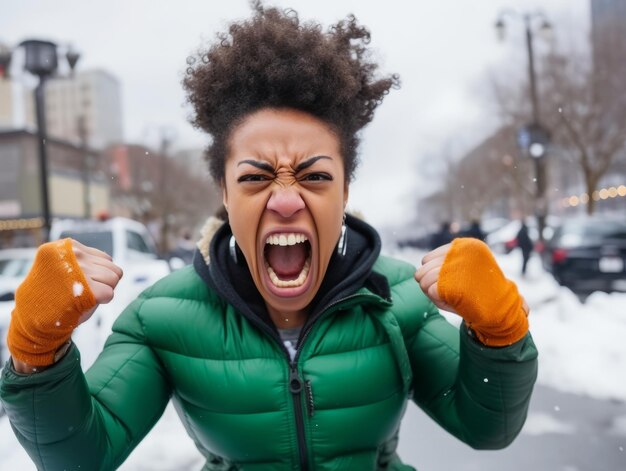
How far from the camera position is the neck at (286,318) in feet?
5.85

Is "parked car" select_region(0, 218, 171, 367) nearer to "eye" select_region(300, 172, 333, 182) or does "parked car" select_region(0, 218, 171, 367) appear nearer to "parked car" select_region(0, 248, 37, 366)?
"parked car" select_region(0, 248, 37, 366)

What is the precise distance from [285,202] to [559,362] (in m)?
5.23

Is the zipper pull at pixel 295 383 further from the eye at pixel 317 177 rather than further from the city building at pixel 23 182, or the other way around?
the city building at pixel 23 182

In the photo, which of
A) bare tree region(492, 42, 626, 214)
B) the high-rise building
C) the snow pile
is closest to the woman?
the snow pile

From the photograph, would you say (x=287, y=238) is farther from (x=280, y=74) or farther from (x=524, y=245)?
(x=524, y=245)

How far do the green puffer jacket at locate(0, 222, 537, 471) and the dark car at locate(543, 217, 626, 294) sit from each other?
32.0 ft

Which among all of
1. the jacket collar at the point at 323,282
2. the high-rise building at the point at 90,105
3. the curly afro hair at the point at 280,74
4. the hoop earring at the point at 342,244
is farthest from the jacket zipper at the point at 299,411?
the high-rise building at the point at 90,105

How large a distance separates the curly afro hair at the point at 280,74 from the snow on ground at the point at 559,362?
2.69 meters

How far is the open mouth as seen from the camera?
172 cm

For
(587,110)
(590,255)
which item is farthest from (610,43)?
(590,255)

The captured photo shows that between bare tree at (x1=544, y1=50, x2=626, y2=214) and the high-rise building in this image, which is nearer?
bare tree at (x1=544, y1=50, x2=626, y2=214)

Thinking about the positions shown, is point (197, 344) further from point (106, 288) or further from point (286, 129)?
point (286, 129)

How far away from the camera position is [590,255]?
10.6 m

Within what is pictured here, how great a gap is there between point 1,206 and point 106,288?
Result: 35950 millimetres
